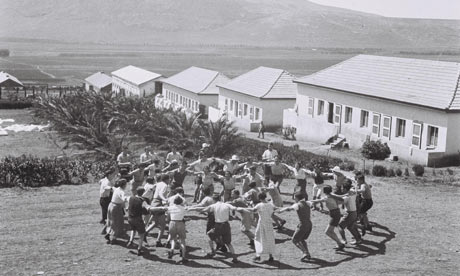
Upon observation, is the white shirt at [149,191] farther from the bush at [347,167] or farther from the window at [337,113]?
the window at [337,113]

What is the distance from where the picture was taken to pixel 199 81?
59.7 metres

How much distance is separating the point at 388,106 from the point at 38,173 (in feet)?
64.4

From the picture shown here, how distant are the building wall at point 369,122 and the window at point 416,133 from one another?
4.0 inches

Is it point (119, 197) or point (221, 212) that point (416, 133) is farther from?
point (119, 197)

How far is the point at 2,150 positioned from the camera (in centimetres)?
3694

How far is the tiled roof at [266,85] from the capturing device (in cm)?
4722

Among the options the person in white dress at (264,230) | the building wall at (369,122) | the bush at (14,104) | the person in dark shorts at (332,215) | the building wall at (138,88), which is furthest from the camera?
the building wall at (138,88)

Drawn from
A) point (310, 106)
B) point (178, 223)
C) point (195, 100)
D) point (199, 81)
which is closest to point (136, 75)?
point (199, 81)

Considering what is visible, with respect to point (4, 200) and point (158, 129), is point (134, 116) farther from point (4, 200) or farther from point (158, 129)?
point (4, 200)

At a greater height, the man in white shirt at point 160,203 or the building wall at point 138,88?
the man in white shirt at point 160,203

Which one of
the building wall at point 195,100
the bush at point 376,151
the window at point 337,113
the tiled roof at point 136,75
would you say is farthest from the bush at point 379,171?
the tiled roof at point 136,75

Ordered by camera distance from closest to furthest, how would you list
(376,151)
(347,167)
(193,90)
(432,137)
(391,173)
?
1. (391,173)
2. (347,167)
3. (432,137)
4. (376,151)
5. (193,90)

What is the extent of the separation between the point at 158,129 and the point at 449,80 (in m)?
16.0

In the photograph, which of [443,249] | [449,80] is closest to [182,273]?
[443,249]
